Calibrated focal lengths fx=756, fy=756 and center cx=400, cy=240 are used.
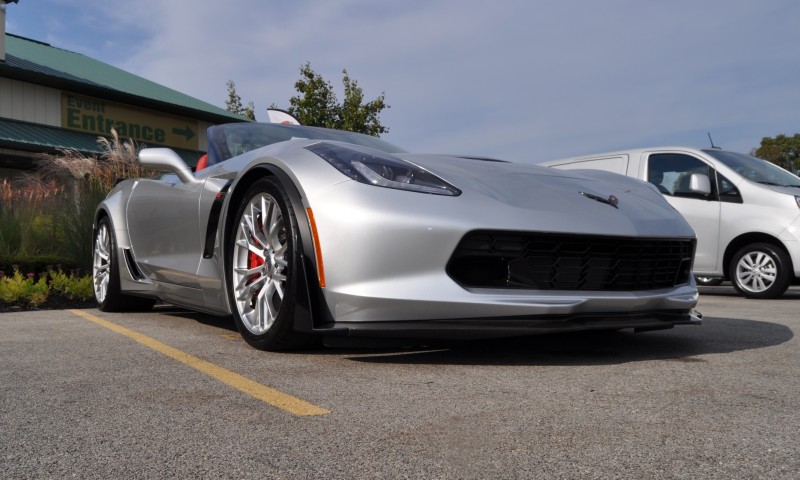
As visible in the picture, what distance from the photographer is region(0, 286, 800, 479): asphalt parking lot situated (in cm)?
176

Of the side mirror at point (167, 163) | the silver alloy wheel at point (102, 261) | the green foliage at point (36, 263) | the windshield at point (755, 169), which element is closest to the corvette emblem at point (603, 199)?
the side mirror at point (167, 163)

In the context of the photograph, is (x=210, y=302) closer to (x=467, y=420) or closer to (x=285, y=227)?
(x=285, y=227)

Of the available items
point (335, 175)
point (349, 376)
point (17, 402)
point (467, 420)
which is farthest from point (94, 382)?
point (467, 420)

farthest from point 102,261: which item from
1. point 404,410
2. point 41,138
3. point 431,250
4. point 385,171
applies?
point 41,138

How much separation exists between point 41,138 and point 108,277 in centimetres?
1570

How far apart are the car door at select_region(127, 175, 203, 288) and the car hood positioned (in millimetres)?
1402

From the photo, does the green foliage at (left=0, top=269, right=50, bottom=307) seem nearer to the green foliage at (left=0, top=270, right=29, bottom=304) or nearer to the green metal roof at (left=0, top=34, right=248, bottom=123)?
the green foliage at (left=0, top=270, right=29, bottom=304)

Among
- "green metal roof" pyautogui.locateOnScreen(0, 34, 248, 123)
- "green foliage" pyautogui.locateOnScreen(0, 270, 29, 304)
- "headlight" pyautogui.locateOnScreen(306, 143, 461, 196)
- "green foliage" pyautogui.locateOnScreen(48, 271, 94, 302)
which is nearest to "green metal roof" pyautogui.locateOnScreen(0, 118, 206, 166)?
"green metal roof" pyautogui.locateOnScreen(0, 34, 248, 123)

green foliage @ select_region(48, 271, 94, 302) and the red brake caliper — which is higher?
the red brake caliper

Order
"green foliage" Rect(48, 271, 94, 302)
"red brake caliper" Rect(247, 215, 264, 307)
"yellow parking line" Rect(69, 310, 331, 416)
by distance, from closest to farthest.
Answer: "yellow parking line" Rect(69, 310, 331, 416)
"red brake caliper" Rect(247, 215, 264, 307)
"green foliage" Rect(48, 271, 94, 302)

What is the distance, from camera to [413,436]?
2.00m

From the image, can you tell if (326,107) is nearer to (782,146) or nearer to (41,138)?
(41,138)

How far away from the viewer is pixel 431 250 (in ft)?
9.75

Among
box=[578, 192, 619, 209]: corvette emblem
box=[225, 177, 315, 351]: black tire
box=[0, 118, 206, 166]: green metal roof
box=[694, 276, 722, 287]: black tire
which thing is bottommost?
box=[694, 276, 722, 287]: black tire
